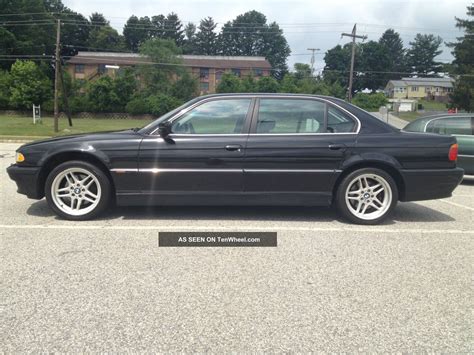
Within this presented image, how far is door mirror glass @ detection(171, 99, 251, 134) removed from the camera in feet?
16.9

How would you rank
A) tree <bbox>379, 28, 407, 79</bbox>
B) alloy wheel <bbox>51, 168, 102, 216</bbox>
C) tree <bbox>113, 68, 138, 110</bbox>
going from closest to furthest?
1. alloy wheel <bbox>51, 168, 102, 216</bbox>
2. tree <bbox>113, 68, 138, 110</bbox>
3. tree <bbox>379, 28, 407, 79</bbox>

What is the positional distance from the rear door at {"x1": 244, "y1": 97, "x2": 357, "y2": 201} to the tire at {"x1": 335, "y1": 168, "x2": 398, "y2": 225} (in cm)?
21

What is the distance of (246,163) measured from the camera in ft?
16.5

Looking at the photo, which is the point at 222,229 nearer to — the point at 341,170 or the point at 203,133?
the point at 203,133

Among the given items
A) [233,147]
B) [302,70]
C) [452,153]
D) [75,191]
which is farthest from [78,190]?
[302,70]

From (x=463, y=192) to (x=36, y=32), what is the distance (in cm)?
8517

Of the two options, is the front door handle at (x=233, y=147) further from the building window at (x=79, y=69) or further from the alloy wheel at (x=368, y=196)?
the building window at (x=79, y=69)

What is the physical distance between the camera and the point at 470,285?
3457mm

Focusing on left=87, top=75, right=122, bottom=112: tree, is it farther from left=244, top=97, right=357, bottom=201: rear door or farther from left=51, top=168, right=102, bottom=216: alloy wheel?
left=244, top=97, right=357, bottom=201: rear door

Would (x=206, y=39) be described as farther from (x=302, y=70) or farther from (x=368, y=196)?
(x=368, y=196)

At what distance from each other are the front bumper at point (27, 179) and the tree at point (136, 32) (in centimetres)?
12387

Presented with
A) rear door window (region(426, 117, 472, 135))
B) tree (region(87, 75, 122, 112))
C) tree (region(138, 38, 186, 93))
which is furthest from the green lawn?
tree (region(138, 38, 186, 93))

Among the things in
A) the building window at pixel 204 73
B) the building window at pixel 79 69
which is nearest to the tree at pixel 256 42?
the building window at pixel 204 73

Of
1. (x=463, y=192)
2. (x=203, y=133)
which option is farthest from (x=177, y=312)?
(x=463, y=192)
